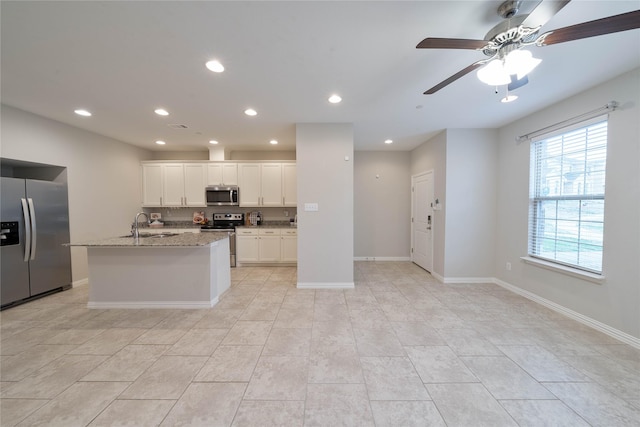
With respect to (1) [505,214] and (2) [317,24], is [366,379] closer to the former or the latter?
(2) [317,24]

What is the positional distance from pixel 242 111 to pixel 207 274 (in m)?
2.31

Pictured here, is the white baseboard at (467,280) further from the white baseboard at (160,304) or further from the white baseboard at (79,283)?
the white baseboard at (79,283)

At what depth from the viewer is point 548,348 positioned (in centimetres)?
215

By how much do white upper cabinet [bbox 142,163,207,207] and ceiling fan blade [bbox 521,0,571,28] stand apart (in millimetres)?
5369

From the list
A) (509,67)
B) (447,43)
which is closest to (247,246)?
(447,43)

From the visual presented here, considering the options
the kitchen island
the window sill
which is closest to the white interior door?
the window sill

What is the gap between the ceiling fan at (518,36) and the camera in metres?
1.23

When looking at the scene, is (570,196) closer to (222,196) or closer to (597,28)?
(597,28)

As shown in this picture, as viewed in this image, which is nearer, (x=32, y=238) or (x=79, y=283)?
(x=32, y=238)

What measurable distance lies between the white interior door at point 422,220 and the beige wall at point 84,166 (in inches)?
244

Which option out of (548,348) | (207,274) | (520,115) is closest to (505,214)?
(520,115)

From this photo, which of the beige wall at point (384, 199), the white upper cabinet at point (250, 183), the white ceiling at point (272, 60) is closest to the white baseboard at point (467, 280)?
the beige wall at point (384, 199)

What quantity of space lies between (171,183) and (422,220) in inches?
221

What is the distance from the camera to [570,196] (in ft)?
9.19
